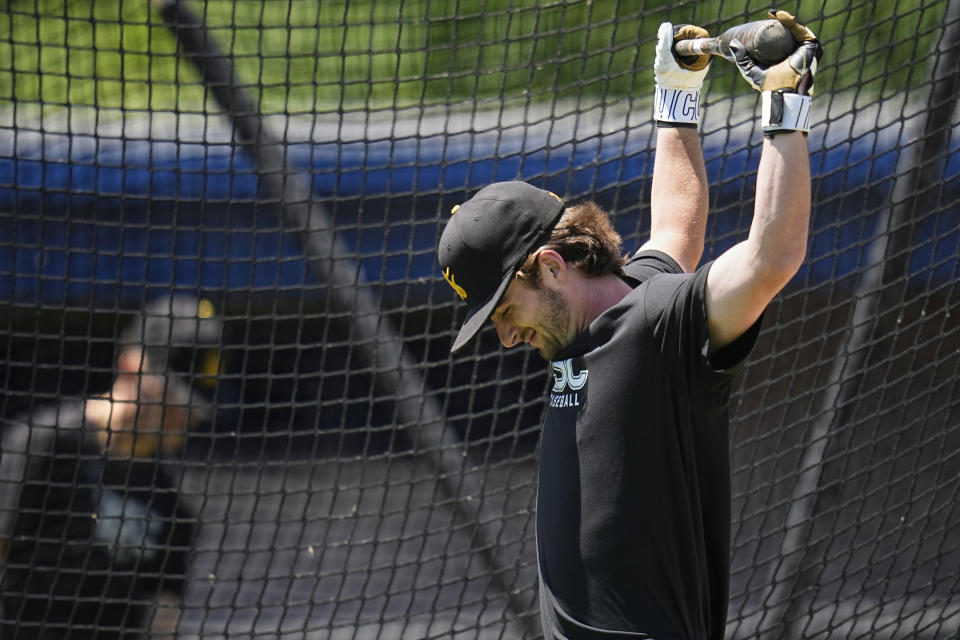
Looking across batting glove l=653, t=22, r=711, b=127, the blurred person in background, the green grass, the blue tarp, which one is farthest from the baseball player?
the blue tarp

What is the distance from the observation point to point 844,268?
3.55 m

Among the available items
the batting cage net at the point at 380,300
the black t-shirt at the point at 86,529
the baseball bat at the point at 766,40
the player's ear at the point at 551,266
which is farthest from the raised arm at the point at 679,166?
the black t-shirt at the point at 86,529

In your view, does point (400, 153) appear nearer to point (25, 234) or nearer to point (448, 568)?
point (25, 234)

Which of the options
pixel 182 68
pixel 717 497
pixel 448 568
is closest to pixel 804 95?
pixel 717 497

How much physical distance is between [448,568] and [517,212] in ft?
9.33

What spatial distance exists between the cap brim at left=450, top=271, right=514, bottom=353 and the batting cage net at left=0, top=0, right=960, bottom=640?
1157 millimetres

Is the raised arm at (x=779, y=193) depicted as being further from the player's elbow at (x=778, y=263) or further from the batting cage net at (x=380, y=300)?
the batting cage net at (x=380, y=300)

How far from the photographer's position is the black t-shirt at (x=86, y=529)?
2.93m

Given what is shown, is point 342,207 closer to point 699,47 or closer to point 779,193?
point 699,47

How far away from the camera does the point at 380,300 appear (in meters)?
2.78

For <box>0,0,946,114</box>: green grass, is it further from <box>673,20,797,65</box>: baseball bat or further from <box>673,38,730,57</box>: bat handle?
<box>673,20,797,65</box>: baseball bat

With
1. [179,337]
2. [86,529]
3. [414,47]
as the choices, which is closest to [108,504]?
[86,529]

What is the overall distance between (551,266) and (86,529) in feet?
6.54

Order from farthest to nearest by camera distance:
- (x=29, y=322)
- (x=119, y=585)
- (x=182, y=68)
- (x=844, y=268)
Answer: (x=182, y=68) < (x=29, y=322) < (x=844, y=268) < (x=119, y=585)
